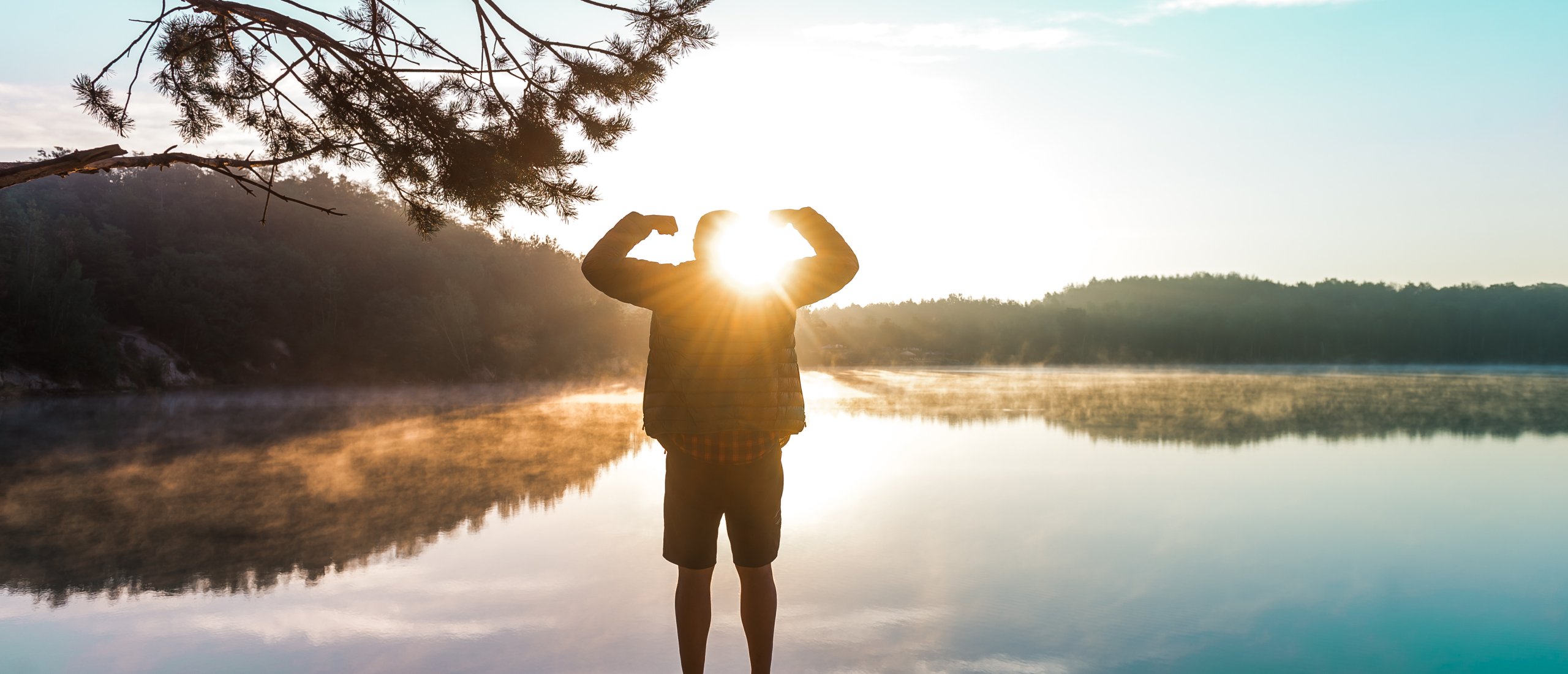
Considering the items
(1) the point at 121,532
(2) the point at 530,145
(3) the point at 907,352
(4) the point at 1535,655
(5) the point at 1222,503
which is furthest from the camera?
(3) the point at 907,352

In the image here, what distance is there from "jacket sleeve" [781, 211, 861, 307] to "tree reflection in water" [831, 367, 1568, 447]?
8.76 metres

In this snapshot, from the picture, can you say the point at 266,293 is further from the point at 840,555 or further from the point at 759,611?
the point at 759,611

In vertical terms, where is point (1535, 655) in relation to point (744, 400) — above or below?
below

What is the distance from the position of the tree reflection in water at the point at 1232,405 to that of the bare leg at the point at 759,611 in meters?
8.79

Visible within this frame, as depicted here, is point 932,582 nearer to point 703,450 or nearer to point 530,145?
point 703,450

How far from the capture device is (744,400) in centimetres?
221

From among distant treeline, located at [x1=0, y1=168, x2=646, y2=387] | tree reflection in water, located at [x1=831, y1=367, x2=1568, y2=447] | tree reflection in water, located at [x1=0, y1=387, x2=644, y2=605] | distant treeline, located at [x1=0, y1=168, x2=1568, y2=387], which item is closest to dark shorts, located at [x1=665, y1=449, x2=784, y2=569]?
tree reflection in water, located at [x1=0, y1=387, x2=644, y2=605]

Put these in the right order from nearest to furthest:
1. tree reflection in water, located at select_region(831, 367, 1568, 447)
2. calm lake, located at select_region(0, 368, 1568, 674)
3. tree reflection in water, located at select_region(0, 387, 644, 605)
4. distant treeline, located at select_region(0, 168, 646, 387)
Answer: calm lake, located at select_region(0, 368, 1568, 674)
tree reflection in water, located at select_region(0, 387, 644, 605)
tree reflection in water, located at select_region(831, 367, 1568, 447)
distant treeline, located at select_region(0, 168, 646, 387)

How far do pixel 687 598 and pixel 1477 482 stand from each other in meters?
7.89

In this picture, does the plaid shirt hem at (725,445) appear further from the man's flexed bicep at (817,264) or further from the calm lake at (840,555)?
the calm lake at (840,555)

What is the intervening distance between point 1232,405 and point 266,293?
1109 inches

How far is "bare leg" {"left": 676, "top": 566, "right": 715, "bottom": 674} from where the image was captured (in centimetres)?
234

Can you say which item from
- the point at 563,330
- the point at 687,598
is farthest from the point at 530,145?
the point at 563,330

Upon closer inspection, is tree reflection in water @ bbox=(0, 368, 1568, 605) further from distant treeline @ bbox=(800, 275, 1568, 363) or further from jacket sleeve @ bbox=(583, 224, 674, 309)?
distant treeline @ bbox=(800, 275, 1568, 363)
